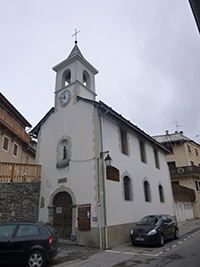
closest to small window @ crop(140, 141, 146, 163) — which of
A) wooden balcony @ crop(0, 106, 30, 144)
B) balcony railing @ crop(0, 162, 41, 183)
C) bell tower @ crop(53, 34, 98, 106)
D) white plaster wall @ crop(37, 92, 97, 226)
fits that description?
bell tower @ crop(53, 34, 98, 106)

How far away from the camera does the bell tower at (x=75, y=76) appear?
45.4 ft

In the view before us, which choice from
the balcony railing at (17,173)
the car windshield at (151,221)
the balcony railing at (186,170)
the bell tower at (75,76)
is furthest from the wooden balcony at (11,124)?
the balcony railing at (186,170)

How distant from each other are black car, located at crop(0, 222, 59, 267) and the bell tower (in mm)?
8909

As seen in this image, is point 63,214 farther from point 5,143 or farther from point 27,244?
point 5,143

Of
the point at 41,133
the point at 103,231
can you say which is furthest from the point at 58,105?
the point at 103,231

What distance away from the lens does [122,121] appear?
13.2 metres

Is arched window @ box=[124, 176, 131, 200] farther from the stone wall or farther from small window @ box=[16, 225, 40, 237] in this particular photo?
small window @ box=[16, 225, 40, 237]

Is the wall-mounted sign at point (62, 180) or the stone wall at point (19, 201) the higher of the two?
the wall-mounted sign at point (62, 180)

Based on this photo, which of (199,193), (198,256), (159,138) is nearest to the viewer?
(198,256)

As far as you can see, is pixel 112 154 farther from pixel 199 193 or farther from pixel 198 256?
pixel 199 193

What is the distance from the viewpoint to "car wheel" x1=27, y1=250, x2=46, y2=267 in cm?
602

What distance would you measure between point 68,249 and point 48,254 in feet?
10.8

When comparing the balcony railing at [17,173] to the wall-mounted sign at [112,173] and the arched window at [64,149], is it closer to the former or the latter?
the arched window at [64,149]

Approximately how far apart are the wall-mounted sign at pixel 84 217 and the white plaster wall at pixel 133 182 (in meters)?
0.98
